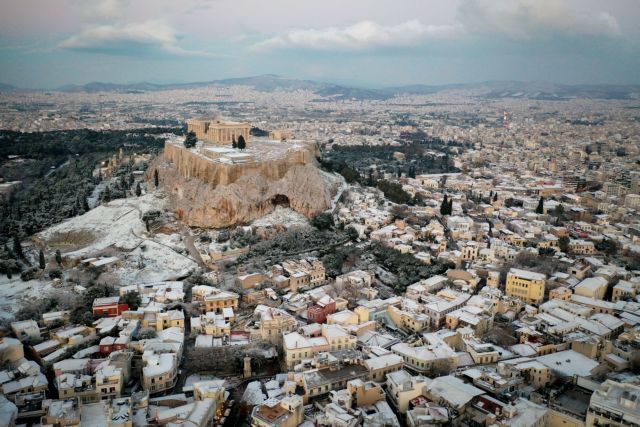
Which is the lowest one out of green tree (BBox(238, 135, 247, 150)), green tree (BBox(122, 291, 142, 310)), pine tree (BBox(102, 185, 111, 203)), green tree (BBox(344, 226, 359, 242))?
green tree (BBox(122, 291, 142, 310))

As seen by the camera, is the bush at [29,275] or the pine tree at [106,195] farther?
the pine tree at [106,195]

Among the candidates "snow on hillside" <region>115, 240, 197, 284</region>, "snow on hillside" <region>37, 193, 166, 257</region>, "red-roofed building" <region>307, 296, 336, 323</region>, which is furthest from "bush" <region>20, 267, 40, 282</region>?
"red-roofed building" <region>307, 296, 336, 323</region>

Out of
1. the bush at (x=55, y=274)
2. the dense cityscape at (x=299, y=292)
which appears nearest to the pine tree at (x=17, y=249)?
the dense cityscape at (x=299, y=292)

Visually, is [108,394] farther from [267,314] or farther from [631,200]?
[631,200]

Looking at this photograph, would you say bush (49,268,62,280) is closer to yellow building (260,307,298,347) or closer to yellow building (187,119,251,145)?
yellow building (260,307,298,347)

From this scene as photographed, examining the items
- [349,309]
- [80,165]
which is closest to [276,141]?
[80,165]

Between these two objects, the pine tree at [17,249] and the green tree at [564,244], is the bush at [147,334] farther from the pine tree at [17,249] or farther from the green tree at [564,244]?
the green tree at [564,244]

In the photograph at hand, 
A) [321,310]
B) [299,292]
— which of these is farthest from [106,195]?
[321,310]
